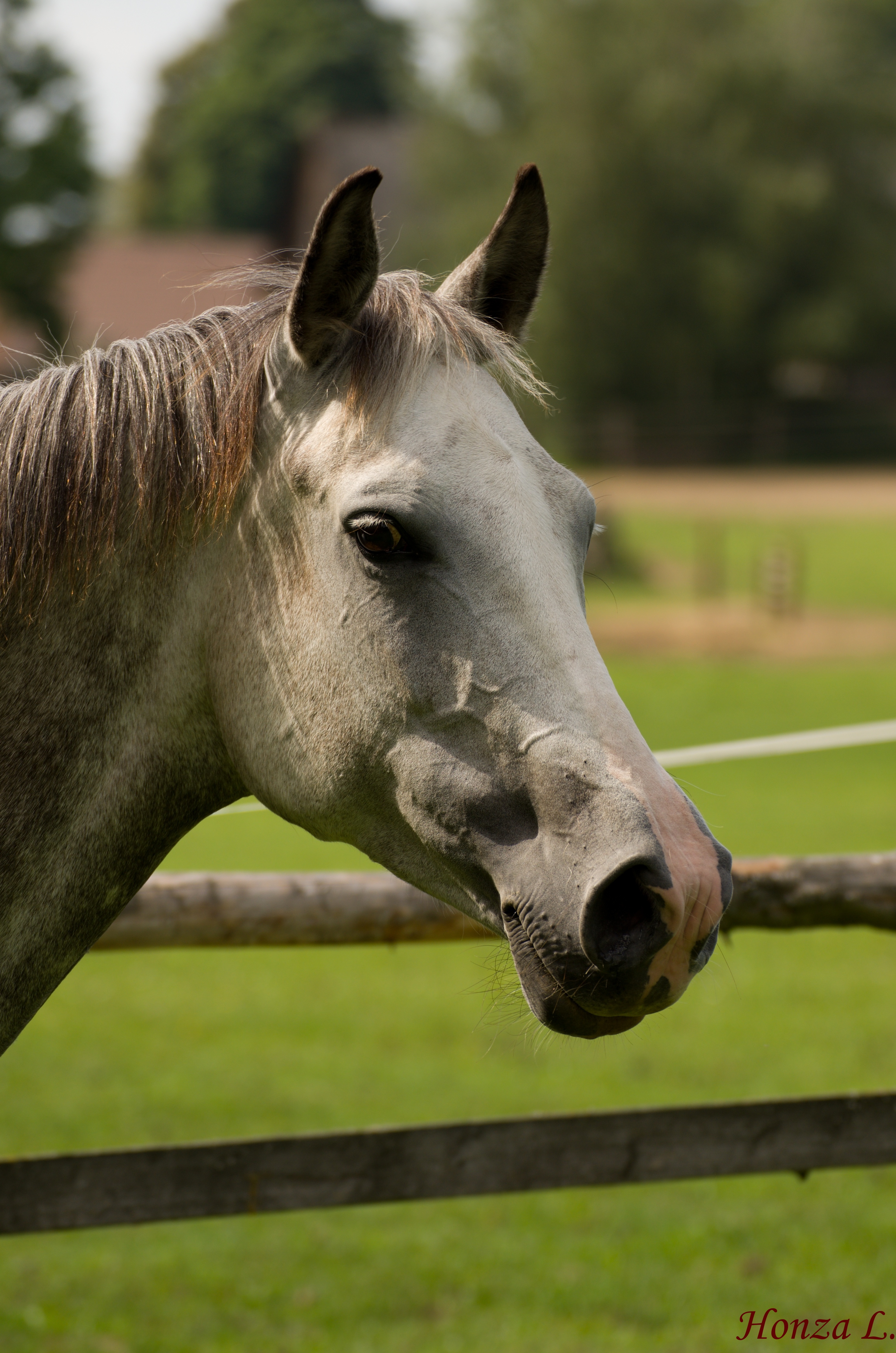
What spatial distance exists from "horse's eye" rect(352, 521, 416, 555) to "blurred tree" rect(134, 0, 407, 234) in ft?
225

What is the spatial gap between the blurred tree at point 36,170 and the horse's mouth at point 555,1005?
118 feet

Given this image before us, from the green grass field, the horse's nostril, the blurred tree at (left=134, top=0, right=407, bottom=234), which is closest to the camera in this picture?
the horse's nostril

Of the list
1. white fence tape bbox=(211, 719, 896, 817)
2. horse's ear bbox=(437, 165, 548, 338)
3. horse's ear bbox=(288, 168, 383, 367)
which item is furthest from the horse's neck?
white fence tape bbox=(211, 719, 896, 817)

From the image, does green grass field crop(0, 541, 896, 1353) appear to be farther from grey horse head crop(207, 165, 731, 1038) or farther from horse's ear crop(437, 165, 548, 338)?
horse's ear crop(437, 165, 548, 338)

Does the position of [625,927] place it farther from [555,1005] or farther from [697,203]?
[697,203]

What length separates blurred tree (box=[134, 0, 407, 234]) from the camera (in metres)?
69.8

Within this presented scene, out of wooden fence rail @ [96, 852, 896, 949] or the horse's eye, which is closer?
the horse's eye

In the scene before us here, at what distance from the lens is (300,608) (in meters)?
1.95

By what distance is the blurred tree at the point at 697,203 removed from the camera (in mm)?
39375

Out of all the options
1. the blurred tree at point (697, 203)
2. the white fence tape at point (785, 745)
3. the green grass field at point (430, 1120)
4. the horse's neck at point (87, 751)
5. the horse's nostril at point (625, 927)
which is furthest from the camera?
the blurred tree at point (697, 203)

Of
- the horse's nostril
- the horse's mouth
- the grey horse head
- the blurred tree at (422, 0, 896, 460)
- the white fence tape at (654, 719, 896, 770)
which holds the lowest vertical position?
the blurred tree at (422, 0, 896, 460)

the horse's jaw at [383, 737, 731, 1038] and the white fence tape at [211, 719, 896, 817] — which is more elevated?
the horse's jaw at [383, 737, 731, 1038]

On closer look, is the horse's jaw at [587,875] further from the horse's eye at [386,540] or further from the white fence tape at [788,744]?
the white fence tape at [788,744]

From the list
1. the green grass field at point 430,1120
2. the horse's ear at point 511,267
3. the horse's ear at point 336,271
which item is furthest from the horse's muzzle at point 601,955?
the horse's ear at point 511,267
